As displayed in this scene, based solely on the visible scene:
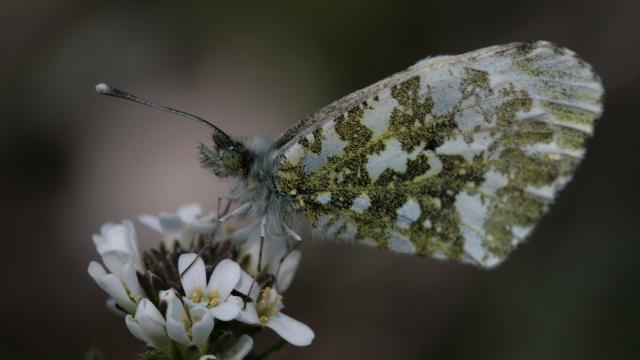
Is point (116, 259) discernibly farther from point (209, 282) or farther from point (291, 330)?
point (291, 330)

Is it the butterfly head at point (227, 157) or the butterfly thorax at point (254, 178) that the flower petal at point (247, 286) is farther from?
the butterfly head at point (227, 157)

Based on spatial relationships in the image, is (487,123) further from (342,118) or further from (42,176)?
(42,176)

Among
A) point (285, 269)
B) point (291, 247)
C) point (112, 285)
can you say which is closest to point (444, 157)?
point (291, 247)

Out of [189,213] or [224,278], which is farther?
[189,213]

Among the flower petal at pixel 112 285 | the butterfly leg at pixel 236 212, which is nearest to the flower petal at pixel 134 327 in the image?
the flower petal at pixel 112 285

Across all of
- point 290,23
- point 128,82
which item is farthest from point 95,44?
point 290,23

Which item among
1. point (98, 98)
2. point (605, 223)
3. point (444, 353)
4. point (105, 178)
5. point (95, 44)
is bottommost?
point (444, 353)
